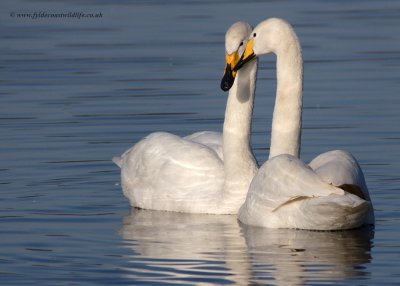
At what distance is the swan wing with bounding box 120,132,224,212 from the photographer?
1491cm

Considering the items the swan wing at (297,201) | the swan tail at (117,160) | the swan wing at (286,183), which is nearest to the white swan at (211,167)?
the swan tail at (117,160)

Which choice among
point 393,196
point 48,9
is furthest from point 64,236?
point 48,9

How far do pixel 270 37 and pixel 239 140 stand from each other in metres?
1.09

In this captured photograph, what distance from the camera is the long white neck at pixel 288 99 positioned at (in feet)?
47.0

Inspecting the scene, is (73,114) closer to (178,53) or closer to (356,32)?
(178,53)

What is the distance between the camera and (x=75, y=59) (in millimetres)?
23234

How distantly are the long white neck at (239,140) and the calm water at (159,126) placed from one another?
355 millimetres

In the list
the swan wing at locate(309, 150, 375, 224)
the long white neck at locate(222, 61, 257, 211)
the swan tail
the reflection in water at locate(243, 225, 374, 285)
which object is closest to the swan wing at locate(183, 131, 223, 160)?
the long white neck at locate(222, 61, 257, 211)

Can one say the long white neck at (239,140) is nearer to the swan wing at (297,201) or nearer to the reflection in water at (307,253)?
the swan wing at (297,201)

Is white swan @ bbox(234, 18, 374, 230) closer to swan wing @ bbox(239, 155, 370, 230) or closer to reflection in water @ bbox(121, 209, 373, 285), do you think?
swan wing @ bbox(239, 155, 370, 230)

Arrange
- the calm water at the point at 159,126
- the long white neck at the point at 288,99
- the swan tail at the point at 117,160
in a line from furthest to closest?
the swan tail at the point at 117,160 < the long white neck at the point at 288,99 < the calm water at the point at 159,126

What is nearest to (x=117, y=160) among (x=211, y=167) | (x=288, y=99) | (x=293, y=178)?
(x=211, y=167)

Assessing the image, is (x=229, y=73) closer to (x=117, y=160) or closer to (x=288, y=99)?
(x=288, y=99)

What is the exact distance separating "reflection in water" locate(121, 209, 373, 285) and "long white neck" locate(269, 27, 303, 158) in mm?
882
